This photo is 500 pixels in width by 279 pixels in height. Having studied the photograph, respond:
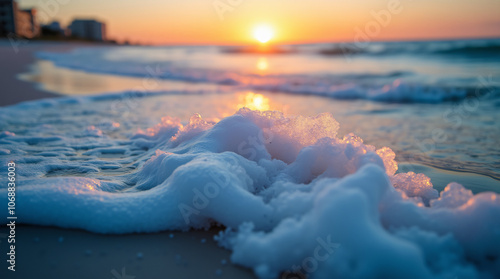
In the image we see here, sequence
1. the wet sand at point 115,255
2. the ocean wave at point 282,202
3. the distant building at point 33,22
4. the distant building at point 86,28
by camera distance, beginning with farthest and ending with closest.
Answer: the distant building at point 86,28 < the distant building at point 33,22 < the wet sand at point 115,255 < the ocean wave at point 282,202

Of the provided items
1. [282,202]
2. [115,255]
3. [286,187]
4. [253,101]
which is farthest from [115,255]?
[253,101]

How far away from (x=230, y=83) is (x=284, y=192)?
1032 centimetres

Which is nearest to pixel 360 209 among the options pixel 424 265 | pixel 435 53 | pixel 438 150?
pixel 424 265

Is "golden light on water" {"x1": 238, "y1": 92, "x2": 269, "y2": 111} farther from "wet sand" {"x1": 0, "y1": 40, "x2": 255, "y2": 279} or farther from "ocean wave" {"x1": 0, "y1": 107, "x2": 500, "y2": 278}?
"wet sand" {"x1": 0, "y1": 40, "x2": 255, "y2": 279}

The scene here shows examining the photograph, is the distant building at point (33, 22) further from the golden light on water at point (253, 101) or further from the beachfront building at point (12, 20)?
the golden light on water at point (253, 101)

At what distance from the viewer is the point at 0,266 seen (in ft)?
6.51

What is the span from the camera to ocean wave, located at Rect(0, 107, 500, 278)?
1812 mm

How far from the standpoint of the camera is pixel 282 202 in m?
2.27

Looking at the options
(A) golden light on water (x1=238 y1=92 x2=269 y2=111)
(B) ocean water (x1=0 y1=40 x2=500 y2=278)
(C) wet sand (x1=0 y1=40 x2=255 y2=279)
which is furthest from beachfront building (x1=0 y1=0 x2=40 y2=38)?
(C) wet sand (x1=0 y1=40 x2=255 y2=279)

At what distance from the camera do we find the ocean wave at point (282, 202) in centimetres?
181

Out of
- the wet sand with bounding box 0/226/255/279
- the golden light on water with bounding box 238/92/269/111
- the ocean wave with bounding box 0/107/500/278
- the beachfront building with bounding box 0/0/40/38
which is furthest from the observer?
the beachfront building with bounding box 0/0/40/38

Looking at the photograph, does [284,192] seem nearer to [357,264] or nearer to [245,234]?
[245,234]

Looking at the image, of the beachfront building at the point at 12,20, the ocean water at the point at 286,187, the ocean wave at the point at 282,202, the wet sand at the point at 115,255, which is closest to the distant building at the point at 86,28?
the beachfront building at the point at 12,20

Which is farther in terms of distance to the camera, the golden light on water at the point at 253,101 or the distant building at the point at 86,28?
the distant building at the point at 86,28
